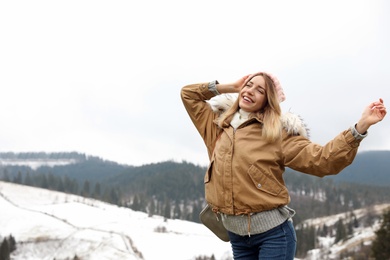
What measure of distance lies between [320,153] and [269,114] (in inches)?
19.0

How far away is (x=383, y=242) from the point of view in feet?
94.1

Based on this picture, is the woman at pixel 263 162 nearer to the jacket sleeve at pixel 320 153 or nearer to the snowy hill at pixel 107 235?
the jacket sleeve at pixel 320 153

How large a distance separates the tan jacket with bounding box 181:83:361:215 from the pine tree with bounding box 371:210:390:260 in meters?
27.6

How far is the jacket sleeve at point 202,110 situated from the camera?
383 centimetres

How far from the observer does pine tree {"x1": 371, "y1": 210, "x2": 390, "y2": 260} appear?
28.3 metres

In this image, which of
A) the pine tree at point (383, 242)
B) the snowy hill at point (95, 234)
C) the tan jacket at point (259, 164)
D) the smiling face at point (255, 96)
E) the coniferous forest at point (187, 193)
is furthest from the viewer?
the coniferous forest at point (187, 193)

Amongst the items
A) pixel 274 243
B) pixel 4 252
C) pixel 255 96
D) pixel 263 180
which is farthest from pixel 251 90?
pixel 4 252

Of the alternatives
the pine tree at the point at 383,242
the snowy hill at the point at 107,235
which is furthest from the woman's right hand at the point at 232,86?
the snowy hill at the point at 107,235

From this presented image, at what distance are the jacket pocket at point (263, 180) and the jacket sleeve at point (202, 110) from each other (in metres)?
0.61

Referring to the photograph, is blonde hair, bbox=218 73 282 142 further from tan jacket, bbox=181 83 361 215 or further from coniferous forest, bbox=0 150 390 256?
coniferous forest, bbox=0 150 390 256

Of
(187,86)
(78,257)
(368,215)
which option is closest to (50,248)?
(78,257)

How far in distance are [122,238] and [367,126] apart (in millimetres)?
84071

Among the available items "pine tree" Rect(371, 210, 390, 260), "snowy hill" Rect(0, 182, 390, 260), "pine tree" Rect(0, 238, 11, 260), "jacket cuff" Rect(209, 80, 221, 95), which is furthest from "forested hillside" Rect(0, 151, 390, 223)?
"jacket cuff" Rect(209, 80, 221, 95)

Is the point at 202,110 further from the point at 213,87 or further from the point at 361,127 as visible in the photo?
the point at 361,127
